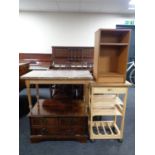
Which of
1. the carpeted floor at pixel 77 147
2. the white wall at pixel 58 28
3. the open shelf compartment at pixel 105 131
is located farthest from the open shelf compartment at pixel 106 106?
the white wall at pixel 58 28

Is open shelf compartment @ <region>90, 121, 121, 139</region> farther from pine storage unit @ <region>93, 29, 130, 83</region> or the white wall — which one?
the white wall

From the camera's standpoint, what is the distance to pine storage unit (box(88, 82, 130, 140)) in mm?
2014

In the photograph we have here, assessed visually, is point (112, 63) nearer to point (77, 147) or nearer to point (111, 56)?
point (111, 56)

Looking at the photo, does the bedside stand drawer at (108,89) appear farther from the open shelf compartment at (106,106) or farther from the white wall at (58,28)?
the white wall at (58,28)

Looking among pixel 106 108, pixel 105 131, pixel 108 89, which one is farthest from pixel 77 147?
pixel 108 89

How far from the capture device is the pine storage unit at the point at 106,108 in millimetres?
2014

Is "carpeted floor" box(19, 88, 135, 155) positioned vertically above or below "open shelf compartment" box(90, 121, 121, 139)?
below

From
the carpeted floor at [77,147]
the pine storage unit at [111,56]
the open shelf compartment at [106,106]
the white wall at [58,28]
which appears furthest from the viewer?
the white wall at [58,28]

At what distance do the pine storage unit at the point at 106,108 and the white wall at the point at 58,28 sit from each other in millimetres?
3436

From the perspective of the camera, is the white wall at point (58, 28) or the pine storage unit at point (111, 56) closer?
the pine storage unit at point (111, 56)

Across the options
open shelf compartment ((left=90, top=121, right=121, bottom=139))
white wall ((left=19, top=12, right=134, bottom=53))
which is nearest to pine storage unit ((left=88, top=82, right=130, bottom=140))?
open shelf compartment ((left=90, top=121, right=121, bottom=139))
